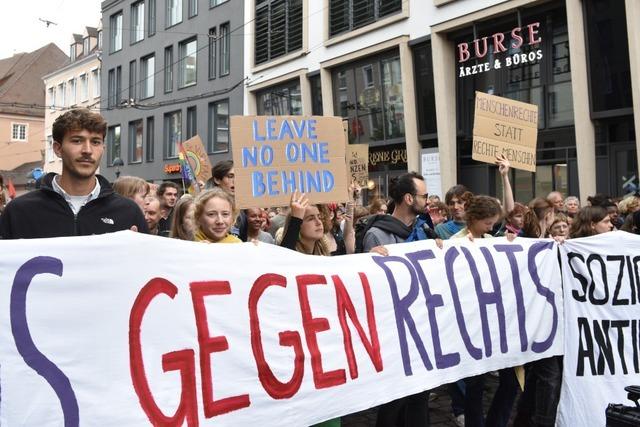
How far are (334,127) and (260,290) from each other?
1476 millimetres

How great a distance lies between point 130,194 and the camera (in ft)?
14.9

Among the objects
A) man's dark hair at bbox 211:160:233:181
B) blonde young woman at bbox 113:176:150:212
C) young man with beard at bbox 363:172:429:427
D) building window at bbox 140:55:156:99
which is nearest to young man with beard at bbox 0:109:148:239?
blonde young woman at bbox 113:176:150:212

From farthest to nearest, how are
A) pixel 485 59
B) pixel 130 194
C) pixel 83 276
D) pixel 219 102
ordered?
pixel 219 102 → pixel 485 59 → pixel 130 194 → pixel 83 276

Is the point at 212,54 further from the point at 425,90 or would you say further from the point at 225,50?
the point at 425,90

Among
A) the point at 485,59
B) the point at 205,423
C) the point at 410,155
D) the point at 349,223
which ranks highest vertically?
the point at 485,59

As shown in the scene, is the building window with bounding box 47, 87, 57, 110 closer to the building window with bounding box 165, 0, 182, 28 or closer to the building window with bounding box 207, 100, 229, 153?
the building window with bounding box 165, 0, 182, 28

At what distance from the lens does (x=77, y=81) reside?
38.7 metres

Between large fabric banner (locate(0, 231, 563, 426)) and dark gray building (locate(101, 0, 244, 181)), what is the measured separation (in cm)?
2095

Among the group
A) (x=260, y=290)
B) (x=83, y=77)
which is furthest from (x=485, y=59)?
(x=83, y=77)

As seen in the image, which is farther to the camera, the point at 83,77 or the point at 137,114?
the point at 83,77

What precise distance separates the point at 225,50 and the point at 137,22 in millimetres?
8918

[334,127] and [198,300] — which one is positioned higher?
[334,127]

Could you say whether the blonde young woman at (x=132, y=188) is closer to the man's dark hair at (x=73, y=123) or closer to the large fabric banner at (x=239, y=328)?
the man's dark hair at (x=73, y=123)

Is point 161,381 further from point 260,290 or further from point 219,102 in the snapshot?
point 219,102
